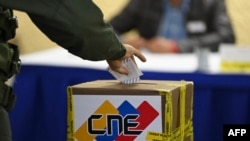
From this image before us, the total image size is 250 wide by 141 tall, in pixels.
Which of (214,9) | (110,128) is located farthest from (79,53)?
(214,9)

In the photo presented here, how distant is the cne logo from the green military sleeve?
127 millimetres

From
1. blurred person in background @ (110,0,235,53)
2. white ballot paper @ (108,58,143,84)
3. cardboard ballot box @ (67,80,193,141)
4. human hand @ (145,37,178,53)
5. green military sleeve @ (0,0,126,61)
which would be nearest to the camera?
green military sleeve @ (0,0,126,61)

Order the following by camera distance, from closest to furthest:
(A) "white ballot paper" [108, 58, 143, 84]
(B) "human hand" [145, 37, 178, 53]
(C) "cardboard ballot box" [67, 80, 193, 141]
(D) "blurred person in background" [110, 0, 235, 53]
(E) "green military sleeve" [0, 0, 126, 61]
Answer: (E) "green military sleeve" [0, 0, 126, 61] → (C) "cardboard ballot box" [67, 80, 193, 141] → (A) "white ballot paper" [108, 58, 143, 84] → (B) "human hand" [145, 37, 178, 53] → (D) "blurred person in background" [110, 0, 235, 53]

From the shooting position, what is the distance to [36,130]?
6.50ft

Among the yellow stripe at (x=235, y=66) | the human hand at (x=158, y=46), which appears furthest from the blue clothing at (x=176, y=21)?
the yellow stripe at (x=235, y=66)

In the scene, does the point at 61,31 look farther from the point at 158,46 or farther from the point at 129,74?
the point at 158,46

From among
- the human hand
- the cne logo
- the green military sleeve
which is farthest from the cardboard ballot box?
the human hand

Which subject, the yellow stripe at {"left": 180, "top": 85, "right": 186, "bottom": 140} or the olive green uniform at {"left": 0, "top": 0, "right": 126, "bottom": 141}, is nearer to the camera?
the olive green uniform at {"left": 0, "top": 0, "right": 126, "bottom": 141}

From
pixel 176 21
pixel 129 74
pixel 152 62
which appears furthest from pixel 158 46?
pixel 129 74

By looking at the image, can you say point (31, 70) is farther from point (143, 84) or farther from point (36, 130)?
point (143, 84)

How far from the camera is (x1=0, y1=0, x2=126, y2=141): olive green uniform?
3.47 feet

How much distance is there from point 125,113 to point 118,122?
0.03m

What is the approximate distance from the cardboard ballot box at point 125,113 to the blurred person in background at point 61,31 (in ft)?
0.30

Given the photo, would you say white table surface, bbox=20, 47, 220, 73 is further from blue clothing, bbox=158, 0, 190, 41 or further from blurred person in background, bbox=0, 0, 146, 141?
blurred person in background, bbox=0, 0, 146, 141
